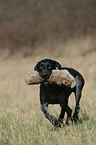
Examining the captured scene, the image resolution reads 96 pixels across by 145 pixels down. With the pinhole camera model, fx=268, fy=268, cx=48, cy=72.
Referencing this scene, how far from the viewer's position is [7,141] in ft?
15.5

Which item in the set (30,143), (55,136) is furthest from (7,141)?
(55,136)

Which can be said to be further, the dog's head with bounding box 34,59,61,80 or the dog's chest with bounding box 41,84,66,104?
the dog's chest with bounding box 41,84,66,104

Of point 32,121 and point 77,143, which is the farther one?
point 32,121

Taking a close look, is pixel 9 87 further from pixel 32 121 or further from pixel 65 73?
pixel 65 73

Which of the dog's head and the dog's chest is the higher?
the dog's head

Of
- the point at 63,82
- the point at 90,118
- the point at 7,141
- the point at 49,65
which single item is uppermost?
the point at 49,65

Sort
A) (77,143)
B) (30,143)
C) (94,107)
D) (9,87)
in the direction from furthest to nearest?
(9,87) → (94,107) → (30,143) → (77,143)

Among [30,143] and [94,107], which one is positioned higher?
[94,107]

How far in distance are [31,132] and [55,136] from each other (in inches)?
25.8

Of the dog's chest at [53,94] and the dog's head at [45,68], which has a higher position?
the dog's head at [45,68]

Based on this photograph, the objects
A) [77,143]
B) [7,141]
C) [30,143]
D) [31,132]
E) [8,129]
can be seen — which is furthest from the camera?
[8,129]

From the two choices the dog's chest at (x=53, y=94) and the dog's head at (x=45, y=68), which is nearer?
the dog's head at (x=45, y=68)

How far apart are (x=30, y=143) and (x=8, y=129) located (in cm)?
111

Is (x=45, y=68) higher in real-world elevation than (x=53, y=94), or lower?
higher
